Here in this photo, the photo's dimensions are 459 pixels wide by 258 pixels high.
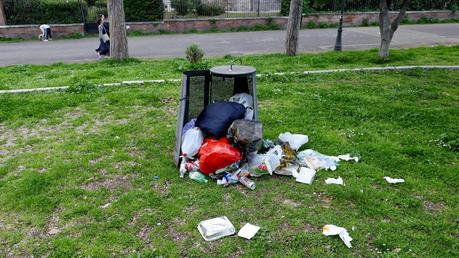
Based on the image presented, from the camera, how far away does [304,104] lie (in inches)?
287

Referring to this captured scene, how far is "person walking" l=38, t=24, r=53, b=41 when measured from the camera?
18725mm

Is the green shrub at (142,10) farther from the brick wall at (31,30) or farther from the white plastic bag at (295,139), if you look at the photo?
the white plastic bag at (295,139)

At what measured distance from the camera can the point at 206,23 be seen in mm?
21062

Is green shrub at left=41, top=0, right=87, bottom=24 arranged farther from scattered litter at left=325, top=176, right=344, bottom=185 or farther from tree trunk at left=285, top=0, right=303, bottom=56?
scattered litter at left=325, top=176, right=344, bottom=185

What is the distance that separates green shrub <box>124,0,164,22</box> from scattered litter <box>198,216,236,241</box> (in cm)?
1844

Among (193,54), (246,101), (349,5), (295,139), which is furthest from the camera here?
(349,5)

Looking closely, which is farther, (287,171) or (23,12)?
(23,12)

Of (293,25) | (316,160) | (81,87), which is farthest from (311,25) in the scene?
(316,160)

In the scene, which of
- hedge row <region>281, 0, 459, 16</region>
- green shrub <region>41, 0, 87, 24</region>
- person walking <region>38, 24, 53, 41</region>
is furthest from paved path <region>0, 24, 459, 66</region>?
hedge row <region>281, 0, 459, 16</region>

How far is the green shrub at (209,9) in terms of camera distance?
21.7 meters

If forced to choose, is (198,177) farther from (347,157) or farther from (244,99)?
(347,157)

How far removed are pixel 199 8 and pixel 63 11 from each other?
6.90m

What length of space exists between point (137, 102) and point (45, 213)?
3764 millimetres

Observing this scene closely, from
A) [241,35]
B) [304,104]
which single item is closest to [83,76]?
[304,104]
